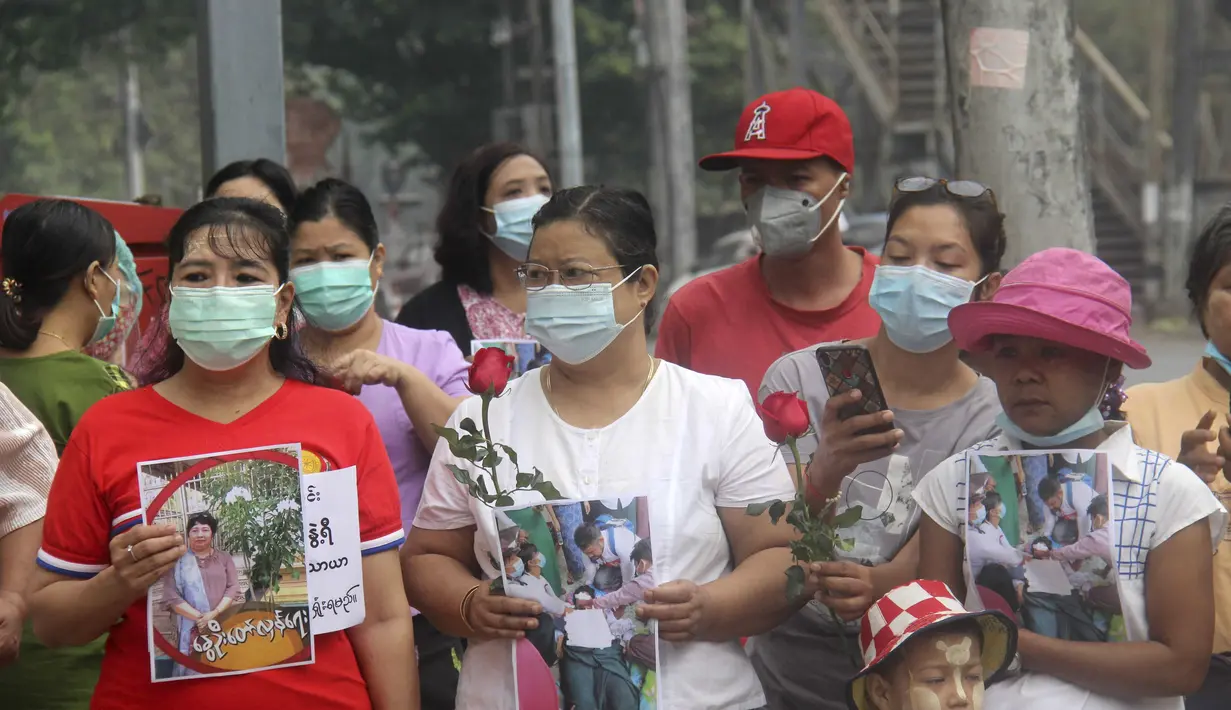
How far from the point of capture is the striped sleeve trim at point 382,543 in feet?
10.5

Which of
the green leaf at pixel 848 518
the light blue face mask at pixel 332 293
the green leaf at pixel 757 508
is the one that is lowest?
the green leaf at pixel 848 518

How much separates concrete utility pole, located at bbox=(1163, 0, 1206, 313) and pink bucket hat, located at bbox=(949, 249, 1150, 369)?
21570 mm

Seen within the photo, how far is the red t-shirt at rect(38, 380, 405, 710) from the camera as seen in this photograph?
9.94 feet

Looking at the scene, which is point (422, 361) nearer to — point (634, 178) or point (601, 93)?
point (601, 93)

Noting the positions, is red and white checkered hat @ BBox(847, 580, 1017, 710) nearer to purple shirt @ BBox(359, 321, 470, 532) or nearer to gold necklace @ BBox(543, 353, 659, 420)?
gold necklace @ BBox(543, 353, 659, 420)

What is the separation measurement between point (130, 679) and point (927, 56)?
27.0 m

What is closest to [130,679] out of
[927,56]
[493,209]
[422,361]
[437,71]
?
[422,361]

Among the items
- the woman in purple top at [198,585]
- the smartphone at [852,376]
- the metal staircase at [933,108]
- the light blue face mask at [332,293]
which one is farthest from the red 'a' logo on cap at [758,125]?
the metal staircase at [933,108]

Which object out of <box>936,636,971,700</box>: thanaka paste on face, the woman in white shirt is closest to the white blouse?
the woman in white shirt

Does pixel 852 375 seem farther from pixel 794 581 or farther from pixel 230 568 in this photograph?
pixel 230 568

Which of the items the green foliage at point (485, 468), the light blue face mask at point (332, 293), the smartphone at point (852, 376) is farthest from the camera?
the light blue face mask at point (332, 293)

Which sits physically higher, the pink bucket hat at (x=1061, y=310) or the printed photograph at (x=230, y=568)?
the pink bucket hat at (x=1061, y=310)

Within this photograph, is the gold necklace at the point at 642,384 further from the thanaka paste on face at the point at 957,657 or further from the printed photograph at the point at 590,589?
the thanaka paste on face at the point at 957,657

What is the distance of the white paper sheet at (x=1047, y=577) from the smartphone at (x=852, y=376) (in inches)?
18.1
